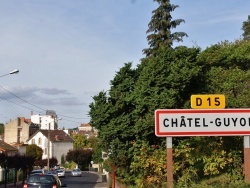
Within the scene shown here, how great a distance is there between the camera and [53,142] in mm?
114688

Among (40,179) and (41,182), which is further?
(40,179)

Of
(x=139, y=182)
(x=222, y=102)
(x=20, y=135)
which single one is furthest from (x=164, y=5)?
(x=20, y=135)

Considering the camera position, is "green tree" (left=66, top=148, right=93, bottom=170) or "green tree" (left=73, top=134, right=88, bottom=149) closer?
"green tree" (left=66, top=148, right=93, bottom=170)

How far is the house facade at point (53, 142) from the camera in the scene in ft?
367

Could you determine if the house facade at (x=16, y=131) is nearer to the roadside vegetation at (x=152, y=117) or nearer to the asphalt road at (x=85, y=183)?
the asphalt road at (x=85, y=183)

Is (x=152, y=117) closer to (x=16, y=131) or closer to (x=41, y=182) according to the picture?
(x=41, y=182)

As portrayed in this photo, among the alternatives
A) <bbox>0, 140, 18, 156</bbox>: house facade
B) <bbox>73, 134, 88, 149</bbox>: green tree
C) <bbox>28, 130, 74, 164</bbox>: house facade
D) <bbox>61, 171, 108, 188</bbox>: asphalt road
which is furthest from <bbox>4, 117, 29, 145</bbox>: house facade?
<bbox>61, 171, 108, 188</bbox>: asphalt road

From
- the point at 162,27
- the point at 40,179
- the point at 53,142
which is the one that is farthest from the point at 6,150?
the point at 53,142

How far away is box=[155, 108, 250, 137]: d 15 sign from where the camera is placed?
866 cm

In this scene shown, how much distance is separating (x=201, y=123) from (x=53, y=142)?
109m

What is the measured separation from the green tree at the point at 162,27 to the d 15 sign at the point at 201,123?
28.2 metres

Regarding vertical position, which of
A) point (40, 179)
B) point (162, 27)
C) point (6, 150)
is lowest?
point (40, 179)

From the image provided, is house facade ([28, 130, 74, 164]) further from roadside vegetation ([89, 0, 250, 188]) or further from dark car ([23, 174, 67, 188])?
roadside vegetation ([89, 0, 250, 188])

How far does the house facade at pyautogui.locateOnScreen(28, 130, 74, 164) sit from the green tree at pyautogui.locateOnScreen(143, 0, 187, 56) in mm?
76354
